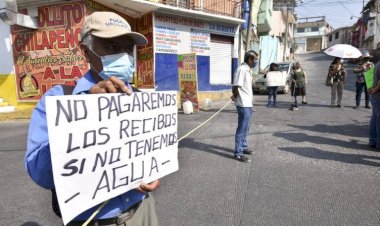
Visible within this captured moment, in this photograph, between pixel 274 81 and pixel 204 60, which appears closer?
pixel 274 81

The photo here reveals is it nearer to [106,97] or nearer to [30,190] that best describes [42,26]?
[30,190]

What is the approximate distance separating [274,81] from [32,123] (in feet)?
37.0

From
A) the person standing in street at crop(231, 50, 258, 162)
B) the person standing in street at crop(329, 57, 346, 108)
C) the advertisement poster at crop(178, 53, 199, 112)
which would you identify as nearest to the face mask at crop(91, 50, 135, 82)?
the person standing in street at crop(231, 50, 258, 162)

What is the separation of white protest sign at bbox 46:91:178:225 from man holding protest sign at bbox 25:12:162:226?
43 mm

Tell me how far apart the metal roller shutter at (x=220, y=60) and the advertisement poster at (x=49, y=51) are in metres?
6.38

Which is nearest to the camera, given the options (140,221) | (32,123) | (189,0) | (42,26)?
(32,123)

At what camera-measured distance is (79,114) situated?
1582mm

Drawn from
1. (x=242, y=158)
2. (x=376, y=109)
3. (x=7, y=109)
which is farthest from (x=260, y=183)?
(x=7, y=109)

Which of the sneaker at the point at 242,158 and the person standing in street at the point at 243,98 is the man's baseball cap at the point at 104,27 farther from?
the sneaker at the point at 242,158

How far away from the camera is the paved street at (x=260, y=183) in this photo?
3.74m

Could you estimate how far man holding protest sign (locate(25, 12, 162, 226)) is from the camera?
1.54 metres

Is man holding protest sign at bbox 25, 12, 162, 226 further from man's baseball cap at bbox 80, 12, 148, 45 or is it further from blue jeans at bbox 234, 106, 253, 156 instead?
blue jeans at bbox 234, 106, 253, 156

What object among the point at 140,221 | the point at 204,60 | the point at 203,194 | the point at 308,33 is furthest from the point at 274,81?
the point at 308,33

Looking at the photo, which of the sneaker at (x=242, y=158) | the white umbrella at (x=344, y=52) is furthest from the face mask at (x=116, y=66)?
the white umbrella at (x=344, y=52)
